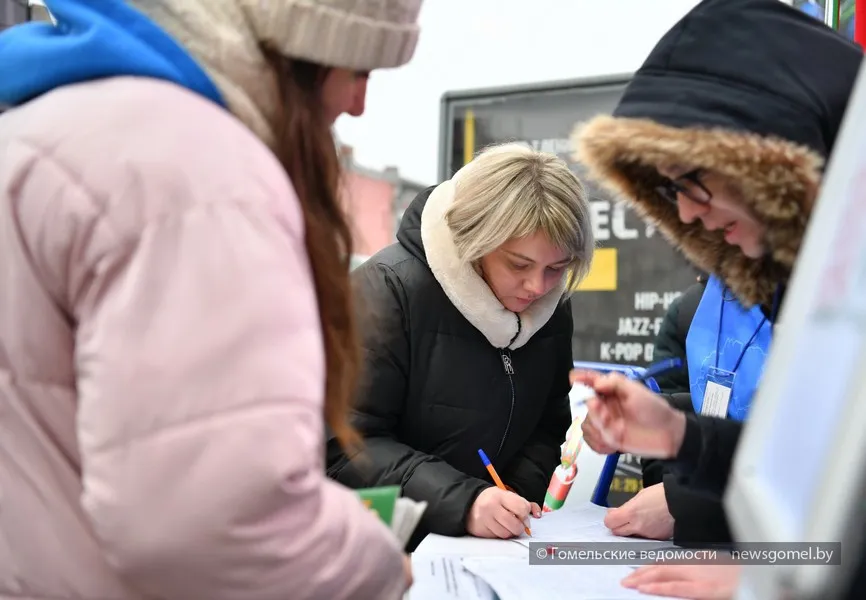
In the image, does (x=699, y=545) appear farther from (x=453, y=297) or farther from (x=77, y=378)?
(x=77, y=378)

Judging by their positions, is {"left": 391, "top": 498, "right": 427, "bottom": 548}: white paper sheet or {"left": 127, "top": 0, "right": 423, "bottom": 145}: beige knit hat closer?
{"left": 127, "top": 0, "right": 423, "bottom": 145}: beige knit hat

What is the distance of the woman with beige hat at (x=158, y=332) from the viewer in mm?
555

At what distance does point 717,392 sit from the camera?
1.42 m

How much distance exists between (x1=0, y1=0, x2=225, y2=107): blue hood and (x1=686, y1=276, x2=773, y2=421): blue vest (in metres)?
1.02

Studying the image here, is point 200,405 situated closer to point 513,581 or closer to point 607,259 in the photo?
point 513,581

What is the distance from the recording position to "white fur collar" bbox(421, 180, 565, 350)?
1.64 m

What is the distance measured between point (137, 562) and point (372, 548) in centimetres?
20

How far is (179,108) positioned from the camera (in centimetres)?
63

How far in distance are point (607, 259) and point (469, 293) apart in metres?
1.60

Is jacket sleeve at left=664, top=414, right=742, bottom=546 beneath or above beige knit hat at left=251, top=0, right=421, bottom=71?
beneath

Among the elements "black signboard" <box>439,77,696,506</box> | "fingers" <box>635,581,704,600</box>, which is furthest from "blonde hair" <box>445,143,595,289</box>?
"black signboard" <box>439,77,696,506</box>

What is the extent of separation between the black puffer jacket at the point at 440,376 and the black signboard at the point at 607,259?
1297mm

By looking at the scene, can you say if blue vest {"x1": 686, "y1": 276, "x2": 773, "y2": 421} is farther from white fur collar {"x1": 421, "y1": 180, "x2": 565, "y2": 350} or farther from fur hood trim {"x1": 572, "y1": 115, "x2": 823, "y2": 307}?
white fur collar {"x1": 421, "y1": 180, "x2": 565, "y2": 350}

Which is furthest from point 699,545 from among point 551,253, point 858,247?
point 858,247
